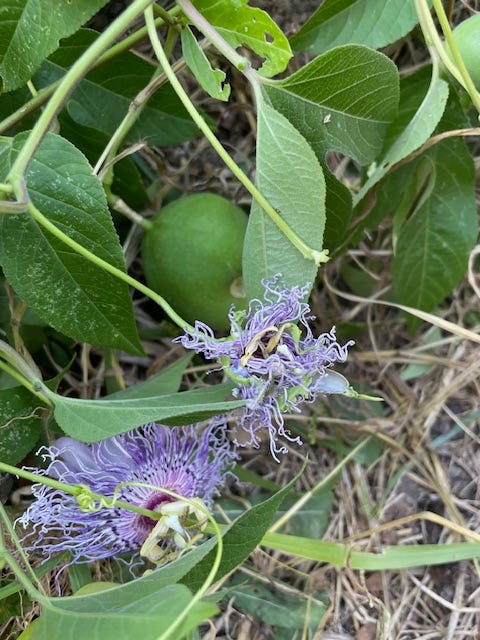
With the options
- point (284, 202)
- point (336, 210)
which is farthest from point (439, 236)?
point (284, 202)

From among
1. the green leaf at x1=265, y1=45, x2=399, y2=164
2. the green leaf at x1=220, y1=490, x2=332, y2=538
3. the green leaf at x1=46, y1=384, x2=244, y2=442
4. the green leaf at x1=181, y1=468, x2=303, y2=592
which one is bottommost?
the green leaf at x1=220, y1=490, x2=332, y2=538

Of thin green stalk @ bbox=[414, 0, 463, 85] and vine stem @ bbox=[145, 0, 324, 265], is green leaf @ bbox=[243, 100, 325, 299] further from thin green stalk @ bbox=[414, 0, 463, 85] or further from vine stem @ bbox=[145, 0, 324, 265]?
thin green stalk @ bbox=[414, 0, 463, 85]

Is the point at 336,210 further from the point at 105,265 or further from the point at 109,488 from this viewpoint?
the point at 109,488

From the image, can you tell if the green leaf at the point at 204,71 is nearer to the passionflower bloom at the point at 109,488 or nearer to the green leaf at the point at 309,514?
the passionflower bloom at the point at 109,488

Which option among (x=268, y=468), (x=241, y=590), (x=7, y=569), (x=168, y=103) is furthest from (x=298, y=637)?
(x=168, y=103)

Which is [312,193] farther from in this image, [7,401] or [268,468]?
[268,468]

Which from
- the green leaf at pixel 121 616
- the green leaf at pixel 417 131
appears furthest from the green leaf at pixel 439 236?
the green leaf at pixel 121 616

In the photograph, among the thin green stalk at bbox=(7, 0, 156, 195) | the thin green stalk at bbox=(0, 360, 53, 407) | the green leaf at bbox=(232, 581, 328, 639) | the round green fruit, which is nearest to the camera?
the thin green stalk at bbox=(7, 0, 156, 195)

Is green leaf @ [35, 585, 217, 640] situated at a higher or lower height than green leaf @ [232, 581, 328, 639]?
higher

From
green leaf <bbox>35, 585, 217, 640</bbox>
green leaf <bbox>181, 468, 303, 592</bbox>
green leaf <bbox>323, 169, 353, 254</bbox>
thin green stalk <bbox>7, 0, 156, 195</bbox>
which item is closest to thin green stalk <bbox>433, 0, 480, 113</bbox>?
green leaf <bbox>323, 169, 353, 254</bbox>
